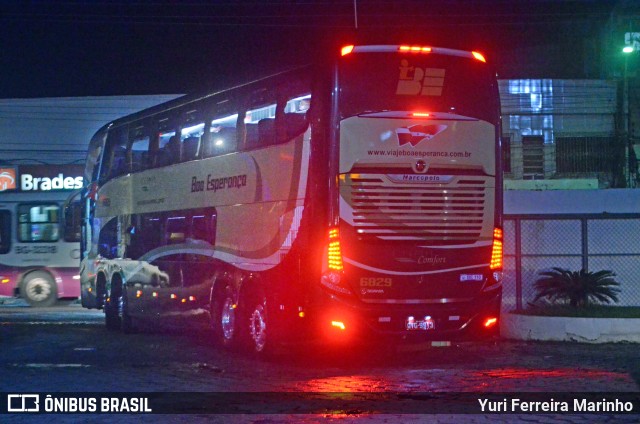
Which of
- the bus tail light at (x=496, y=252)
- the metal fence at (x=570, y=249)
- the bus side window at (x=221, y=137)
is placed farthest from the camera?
the metal fence at (x=570, y=249)

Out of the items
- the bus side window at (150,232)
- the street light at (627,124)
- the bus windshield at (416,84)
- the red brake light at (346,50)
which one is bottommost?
the bus side window at (150,232)

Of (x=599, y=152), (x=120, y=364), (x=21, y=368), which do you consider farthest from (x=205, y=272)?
(x=599, y=152)

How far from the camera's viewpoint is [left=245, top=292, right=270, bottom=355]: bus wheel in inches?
568

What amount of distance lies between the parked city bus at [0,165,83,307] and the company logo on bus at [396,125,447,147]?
51.7 feet

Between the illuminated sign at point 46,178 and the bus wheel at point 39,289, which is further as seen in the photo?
the illuminated sign at point 46,178

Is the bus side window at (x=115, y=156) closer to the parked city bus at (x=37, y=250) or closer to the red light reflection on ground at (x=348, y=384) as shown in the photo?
the parked city bus at (x=37, y=250)

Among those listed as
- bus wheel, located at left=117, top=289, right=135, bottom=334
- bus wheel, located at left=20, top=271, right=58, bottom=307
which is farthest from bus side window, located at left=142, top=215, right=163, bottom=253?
bus wheel, located at left=20, top=271, right=58, bottom=307

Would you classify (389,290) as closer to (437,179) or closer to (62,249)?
(437,179)

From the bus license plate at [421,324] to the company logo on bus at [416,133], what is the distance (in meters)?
2.41

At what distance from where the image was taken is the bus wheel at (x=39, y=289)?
2734 centimetres

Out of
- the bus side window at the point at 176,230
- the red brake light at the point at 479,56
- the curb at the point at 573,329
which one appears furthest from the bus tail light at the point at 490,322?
the bus side window at the point at 176,230

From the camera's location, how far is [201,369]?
43.4ft

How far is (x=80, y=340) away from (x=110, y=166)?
177 inches

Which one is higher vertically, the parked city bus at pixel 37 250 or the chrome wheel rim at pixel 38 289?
the parked city bus at pixel 37 250
